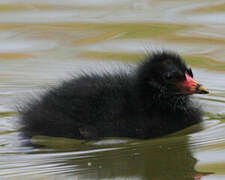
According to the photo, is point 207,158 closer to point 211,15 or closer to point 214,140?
point 214,140

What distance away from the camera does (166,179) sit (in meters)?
6.23

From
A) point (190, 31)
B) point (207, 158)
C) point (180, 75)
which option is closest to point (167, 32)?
point (190, 31)

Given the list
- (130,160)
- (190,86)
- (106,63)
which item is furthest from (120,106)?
(106,63)

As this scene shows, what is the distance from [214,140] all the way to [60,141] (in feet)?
4.32

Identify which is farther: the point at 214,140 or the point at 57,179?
the point at 214,140

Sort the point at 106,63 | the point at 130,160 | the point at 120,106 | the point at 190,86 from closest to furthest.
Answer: the point at 130,160 < the point at 120,106 < the point at 190,86 < the point at 106,63

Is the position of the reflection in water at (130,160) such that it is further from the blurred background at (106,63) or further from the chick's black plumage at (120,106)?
the chick's black plumage at (120,106)

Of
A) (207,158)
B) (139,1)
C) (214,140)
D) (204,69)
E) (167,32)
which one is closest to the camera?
(207,158)

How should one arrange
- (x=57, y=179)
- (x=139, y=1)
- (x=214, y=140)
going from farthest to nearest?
(x=139, y=1) < (x=214, y=140) < (x=57, y=179)

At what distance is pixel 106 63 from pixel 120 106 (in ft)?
8.89

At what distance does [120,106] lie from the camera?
754cm

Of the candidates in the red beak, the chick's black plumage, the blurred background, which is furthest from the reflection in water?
the red beak

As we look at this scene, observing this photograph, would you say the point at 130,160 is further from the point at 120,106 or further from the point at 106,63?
the point at 106,63

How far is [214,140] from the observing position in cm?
730
